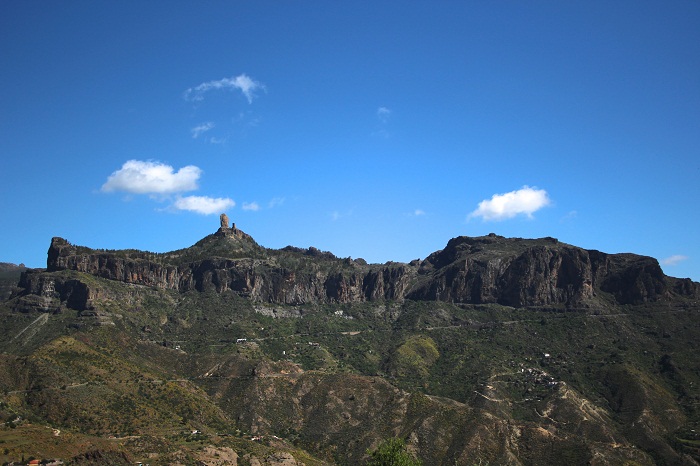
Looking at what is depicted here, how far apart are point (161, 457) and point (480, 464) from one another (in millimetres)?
86215

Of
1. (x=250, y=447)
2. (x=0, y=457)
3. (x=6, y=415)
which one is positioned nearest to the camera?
(x=0, y=457)

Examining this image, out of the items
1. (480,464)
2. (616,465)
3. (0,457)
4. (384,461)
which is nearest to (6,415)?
(0,457)

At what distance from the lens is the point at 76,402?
19450 cm

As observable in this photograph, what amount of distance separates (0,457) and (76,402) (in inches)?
1928

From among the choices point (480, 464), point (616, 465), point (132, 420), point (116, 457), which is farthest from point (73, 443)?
point (616, 465)

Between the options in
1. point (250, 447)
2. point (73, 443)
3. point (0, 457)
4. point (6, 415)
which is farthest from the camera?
point (250, 447)

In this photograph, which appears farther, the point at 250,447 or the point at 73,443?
the point at 250,447

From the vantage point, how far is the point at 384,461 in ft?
550

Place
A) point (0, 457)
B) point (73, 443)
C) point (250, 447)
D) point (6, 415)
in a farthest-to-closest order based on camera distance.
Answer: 1. point (250, 447)
2. point (6, 415)
3. point (73, 443)
4. point (0, 457)

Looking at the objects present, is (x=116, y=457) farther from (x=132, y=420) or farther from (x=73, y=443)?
(x=132, y=420)

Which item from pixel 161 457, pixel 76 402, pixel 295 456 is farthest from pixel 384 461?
pixel 76 402

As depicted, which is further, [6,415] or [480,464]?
[480,464]

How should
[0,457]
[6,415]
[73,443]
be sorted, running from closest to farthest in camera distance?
[0,457] < [73,443] < [6,415]

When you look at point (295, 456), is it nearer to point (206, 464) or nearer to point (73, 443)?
point (206, 464)
